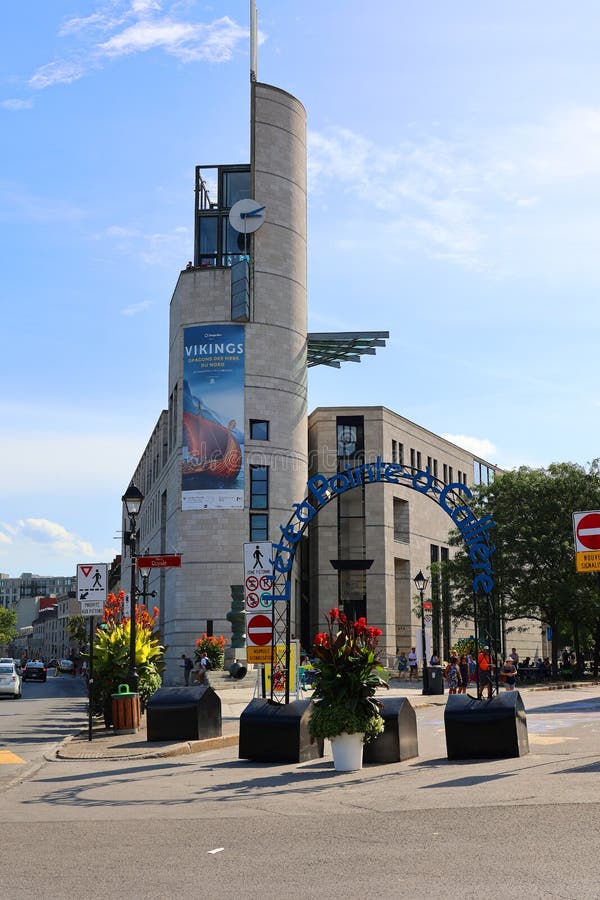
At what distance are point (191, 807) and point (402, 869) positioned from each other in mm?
4451

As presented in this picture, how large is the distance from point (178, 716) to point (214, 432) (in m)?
38.2

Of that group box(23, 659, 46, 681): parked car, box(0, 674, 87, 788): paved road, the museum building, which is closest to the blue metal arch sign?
box(0, 674, 87, 788): paved road

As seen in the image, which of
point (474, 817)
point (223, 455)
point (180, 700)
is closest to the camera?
point (474, 817)

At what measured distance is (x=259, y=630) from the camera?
20625 mm

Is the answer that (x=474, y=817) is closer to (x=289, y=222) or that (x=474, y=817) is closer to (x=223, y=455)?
(x=223, y=455)

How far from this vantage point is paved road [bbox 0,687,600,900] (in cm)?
A: 728

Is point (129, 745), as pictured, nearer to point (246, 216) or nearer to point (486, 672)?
point (486, 672)

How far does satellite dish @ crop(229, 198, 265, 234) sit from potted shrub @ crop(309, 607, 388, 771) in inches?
1857

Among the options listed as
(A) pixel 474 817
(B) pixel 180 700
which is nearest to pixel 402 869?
(A) pixel 474 817

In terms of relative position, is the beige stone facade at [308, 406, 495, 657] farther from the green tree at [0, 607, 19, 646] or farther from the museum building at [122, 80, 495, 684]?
the green tree at [0, 607, 19, 646]

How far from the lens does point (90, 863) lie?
8.33 m

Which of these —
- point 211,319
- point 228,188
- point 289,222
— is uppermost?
point 228,188

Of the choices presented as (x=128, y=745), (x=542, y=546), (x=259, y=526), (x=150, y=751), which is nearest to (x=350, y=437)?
(x=259, y=526)

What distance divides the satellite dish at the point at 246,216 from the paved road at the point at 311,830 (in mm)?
46729
